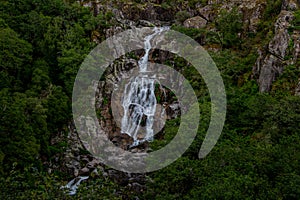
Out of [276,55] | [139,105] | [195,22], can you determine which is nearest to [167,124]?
[139,105]

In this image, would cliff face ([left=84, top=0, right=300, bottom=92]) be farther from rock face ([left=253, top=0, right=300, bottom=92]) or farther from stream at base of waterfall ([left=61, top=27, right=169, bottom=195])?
stream at base of waterfall ([left=61, top=27, right=169, bottom=195])

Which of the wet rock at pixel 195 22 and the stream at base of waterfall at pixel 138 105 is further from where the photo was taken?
the wet rock at pixel 195 22

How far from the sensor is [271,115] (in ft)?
94.8

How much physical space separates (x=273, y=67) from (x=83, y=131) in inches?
723

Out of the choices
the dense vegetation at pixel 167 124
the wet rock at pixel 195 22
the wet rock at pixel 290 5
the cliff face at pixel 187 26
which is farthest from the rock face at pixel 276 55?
the wet rock at pixel 195 22

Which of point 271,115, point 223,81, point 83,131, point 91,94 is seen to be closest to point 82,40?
point 91,94

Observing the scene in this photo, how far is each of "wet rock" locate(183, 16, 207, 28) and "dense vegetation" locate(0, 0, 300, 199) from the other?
1.22 metres

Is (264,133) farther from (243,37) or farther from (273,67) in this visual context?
(243,37)

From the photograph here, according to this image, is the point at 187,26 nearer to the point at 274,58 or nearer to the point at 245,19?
the point at 245,19

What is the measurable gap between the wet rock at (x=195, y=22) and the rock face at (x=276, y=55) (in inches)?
441

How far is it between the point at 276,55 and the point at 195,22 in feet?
47.2

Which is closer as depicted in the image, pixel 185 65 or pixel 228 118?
pixel 228 118

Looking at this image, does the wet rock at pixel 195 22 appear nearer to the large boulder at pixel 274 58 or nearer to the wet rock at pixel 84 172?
the large boulder at pixel 274 58

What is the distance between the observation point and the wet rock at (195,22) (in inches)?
1818
